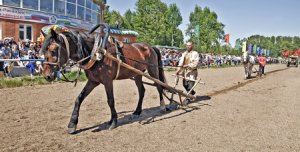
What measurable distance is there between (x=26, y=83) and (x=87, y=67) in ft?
24.5

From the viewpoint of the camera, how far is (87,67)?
Answer: 5.47 meters

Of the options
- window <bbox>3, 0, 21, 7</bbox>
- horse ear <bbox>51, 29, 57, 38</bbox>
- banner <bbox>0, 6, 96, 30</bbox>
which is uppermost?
window <bbox>3, 0, 21, 7</bbox>

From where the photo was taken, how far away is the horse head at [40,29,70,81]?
502cm

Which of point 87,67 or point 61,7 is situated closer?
point 87,67

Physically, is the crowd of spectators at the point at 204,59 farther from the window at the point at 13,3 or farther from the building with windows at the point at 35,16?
the window at the point at 13,3

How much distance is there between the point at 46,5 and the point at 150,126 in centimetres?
2142

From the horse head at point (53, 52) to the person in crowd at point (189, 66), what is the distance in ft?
13.8

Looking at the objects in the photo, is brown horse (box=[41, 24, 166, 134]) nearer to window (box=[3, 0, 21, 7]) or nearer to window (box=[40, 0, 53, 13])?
window (box=[3, 0, 21, 7])

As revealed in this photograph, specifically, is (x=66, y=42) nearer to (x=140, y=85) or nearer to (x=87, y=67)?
(x=87, y=67)

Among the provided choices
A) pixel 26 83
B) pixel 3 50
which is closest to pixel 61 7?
pixel 3 50

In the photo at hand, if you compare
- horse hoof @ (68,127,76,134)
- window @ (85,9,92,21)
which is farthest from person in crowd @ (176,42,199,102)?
window @ (85,9,92,21)

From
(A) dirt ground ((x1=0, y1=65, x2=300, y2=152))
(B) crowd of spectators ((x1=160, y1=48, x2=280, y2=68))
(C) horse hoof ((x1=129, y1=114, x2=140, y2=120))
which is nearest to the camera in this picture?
(A) dirt ground ((x1=0, y1=65, x2=300, y2=152))

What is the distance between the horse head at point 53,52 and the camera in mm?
5023

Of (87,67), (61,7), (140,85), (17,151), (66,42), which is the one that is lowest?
(17,151)
